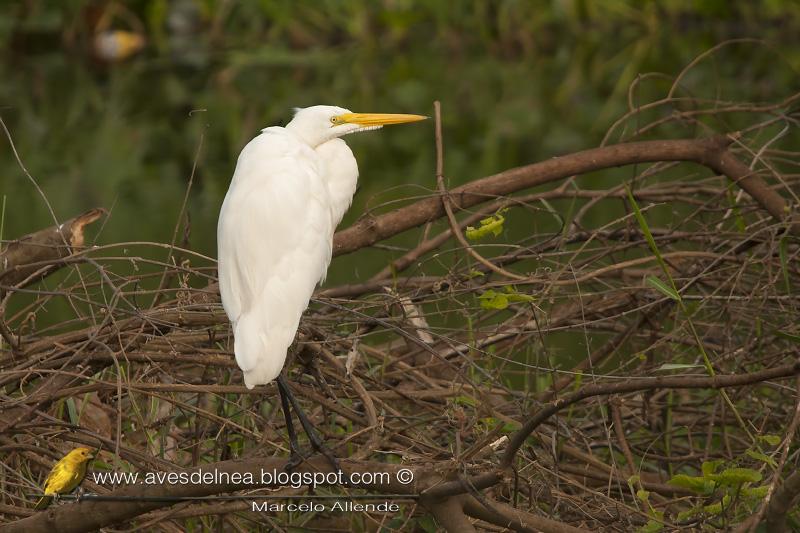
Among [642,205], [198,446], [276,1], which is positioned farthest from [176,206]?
[276,1]

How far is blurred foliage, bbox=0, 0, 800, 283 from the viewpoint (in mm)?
7324

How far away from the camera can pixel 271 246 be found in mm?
2352

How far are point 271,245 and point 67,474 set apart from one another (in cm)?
58

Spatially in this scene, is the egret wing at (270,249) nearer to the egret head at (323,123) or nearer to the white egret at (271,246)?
the white egret at (271,246)

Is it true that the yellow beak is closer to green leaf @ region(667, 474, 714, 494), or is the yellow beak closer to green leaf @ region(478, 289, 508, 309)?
green leaf @ region(478, 289, 508, 309)

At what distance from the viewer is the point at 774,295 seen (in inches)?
112

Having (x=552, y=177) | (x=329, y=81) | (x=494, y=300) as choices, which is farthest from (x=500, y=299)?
(x=329, y=81)

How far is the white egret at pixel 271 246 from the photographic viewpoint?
218 centimetres

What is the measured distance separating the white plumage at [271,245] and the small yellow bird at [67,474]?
38cm

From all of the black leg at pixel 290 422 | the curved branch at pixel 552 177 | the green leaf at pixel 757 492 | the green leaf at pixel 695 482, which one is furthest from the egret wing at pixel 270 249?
the green leaf at pixel 757 492

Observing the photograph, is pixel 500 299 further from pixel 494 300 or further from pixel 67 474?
pixel 67 474

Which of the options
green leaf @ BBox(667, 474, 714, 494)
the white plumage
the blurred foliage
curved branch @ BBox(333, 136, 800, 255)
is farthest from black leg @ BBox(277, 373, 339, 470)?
the blurred foliage

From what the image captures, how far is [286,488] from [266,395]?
13.4 inches

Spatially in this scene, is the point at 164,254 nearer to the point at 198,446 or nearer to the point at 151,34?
the point at 198,446
